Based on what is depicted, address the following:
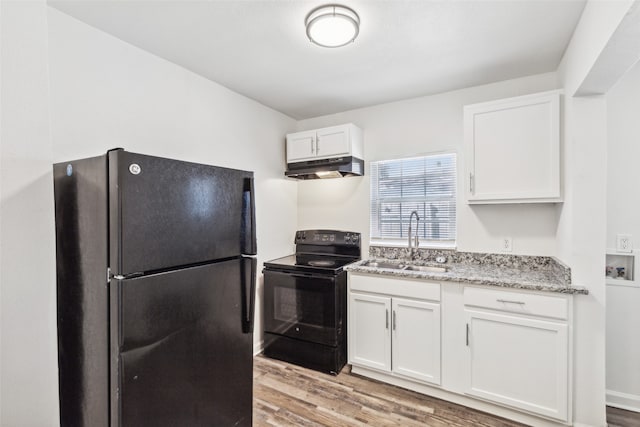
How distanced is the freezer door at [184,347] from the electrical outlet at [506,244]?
6.92 ft

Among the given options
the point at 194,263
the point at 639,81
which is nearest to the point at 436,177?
the point at 639,81

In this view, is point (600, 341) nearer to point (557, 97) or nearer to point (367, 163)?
point (557, 97)

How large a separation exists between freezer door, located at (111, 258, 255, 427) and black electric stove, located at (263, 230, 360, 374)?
101cm

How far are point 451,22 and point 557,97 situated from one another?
0.98 metres

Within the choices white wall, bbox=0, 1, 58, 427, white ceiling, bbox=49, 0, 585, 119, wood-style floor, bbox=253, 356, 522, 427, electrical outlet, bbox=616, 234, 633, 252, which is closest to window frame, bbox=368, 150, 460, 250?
white ceiling, bbox=49, 0, 585, 119

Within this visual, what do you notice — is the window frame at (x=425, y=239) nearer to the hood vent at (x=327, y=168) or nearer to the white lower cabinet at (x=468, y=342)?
the hood vent at (x=327, y=168)

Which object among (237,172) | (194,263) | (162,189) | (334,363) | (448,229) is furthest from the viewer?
(448,229)

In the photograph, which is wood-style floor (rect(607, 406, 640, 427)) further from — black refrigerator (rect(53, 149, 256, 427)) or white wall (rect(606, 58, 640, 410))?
black refrigerator (rect(53, 149, 256, 427))

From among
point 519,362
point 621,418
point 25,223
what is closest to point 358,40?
point 25,223

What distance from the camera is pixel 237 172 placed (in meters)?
1.62

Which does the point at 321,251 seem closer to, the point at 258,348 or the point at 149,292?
the point at 258,348

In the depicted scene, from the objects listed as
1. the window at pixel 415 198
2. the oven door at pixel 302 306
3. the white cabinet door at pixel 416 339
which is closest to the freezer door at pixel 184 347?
the oven door at pixel 302 306

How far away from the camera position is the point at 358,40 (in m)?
1.92

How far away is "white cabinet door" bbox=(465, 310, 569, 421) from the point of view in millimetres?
1837
